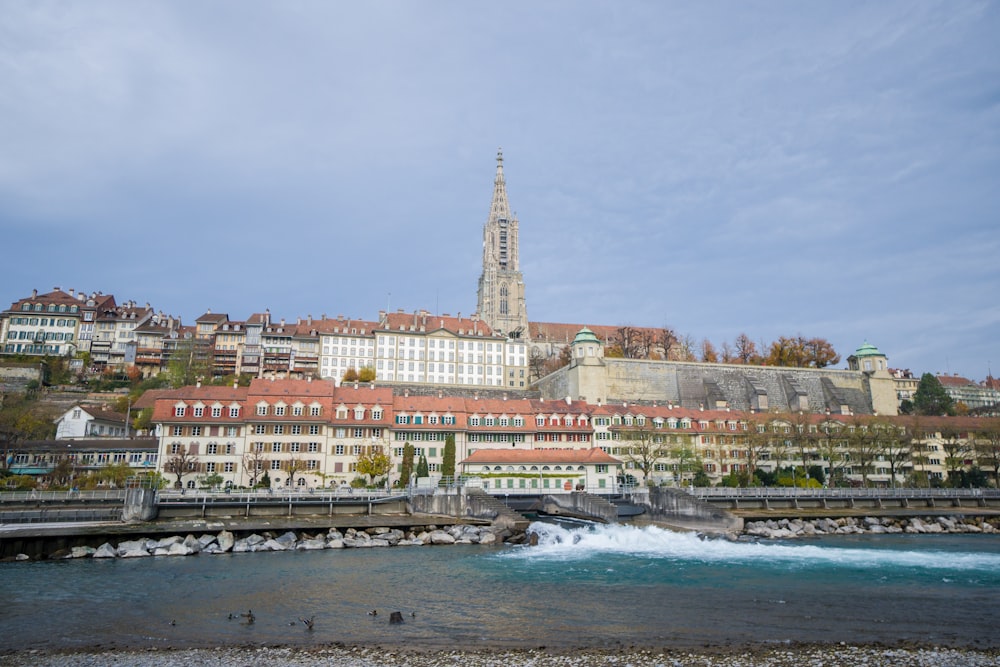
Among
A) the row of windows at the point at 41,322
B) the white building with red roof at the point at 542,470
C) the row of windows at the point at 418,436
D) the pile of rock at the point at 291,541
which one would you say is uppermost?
the row of windows at the point at 41,322

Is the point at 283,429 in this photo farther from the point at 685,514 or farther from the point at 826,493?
the point at 826,493

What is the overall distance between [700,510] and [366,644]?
101ft

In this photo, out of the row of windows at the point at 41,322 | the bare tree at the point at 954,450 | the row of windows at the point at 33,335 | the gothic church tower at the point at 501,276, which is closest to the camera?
the bare tree at the point at 954,450

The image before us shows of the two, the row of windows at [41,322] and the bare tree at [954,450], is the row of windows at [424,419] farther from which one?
the row of windows at [41,322]

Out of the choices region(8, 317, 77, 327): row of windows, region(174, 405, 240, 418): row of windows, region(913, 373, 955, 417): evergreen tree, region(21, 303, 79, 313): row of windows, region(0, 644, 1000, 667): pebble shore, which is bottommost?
region(0, 644, 1000, 667): pebble shore

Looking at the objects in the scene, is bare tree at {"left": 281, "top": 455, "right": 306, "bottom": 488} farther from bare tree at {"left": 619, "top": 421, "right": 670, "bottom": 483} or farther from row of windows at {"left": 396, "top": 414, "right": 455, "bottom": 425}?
bare tree at {"left": 619, "top": 421, "right": 670, "bottom": 483}

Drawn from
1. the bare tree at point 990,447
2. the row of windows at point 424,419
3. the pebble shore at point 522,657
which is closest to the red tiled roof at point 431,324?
the row of windows at point 424,419

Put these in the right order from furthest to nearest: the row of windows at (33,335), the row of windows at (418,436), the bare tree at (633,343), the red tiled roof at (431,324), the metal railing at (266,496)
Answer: the bare tree at (633,343)
the red tiled roof at (431,324)
the row of windows at (33,335)
the row of windows at (418,436)
the metal railing at (266,496)

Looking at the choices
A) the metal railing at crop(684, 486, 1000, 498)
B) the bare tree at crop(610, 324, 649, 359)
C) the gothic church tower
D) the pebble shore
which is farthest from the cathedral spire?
the pebble shore

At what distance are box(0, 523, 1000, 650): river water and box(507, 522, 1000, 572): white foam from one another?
0.63ft

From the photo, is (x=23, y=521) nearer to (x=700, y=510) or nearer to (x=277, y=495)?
(x=277, y=495)

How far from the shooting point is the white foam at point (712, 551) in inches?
1316

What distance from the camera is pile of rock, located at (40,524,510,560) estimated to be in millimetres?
34781

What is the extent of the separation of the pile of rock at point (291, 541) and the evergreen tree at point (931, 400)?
8196 cm
